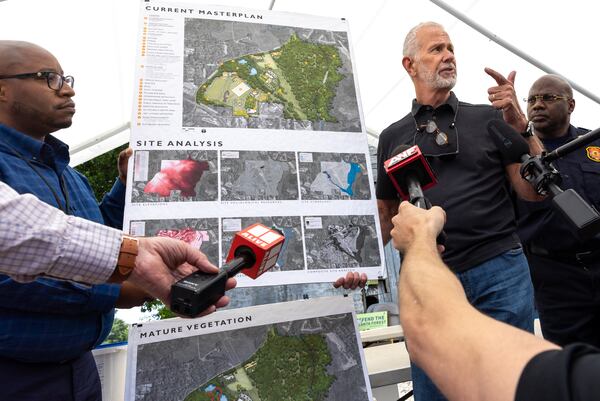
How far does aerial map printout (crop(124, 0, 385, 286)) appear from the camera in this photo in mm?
1475

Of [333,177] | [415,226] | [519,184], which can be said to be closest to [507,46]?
[519,184]

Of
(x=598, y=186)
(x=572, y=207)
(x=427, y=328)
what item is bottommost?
(x=427, y=328)

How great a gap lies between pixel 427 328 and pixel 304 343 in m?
0.82

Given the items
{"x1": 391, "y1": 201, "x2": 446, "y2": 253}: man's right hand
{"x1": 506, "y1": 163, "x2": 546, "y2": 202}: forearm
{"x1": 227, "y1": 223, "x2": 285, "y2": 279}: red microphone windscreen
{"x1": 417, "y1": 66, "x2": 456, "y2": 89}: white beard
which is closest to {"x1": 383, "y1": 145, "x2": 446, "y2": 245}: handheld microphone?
{"x1": 391, "y1": 201, "x2": 446, "y2": 253}: man's right hand

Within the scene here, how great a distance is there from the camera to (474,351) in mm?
619

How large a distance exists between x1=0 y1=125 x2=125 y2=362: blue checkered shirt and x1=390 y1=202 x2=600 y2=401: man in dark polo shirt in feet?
2.80

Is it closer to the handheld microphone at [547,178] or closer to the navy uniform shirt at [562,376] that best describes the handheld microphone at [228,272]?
the navy uniform shirt at [562,376]

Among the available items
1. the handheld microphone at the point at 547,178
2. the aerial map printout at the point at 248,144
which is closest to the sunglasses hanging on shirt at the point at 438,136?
the handheld microphone at the point at 547,178

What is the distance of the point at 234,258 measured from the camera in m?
1.10

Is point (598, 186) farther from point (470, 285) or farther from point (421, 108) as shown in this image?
point (470, 285)

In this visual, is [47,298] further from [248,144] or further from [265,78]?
[265,78]

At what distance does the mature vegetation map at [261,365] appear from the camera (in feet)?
4.25

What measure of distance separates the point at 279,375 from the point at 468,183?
115 cm

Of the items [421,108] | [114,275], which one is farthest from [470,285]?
[114,275]
